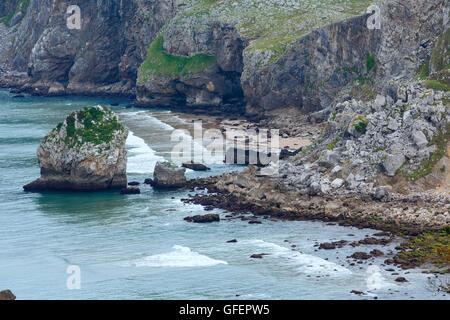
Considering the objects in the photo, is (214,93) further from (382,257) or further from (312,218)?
(382,257)

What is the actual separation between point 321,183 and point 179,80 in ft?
251

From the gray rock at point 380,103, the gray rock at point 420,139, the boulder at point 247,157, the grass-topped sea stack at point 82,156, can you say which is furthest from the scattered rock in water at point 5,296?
the boulder at point 247,157

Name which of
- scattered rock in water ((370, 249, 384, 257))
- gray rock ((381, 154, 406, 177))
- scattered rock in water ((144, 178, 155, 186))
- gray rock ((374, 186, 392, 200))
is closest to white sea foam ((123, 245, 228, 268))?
scattered rock in water ((370, 249, 384, 257))

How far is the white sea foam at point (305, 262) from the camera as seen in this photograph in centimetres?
4906

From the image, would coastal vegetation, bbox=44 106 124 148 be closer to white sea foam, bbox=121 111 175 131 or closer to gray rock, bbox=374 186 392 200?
gray rock, bbox=374 186 392 200

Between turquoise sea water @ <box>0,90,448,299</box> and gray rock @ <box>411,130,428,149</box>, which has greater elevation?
gray rock @ <box>411,130,428,149</box>

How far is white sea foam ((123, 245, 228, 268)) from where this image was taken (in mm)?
52219

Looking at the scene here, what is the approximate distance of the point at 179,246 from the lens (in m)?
56.4

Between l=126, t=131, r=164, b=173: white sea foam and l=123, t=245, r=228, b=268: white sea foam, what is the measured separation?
30119 mm

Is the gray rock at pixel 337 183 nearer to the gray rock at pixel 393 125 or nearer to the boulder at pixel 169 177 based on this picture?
the gray rock at pixel 393 125

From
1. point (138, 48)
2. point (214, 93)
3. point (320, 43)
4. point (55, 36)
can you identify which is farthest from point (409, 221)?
point (55, 36)

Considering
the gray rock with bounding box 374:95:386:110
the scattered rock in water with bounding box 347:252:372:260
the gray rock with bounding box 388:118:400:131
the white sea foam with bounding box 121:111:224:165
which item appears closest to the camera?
the scattered rock in water with bounding box 347:252:372:260

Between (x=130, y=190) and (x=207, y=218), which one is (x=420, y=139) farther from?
(x=130, y=190)

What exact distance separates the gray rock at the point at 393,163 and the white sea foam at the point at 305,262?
13879 millimetres
